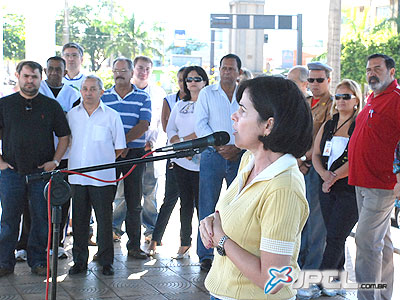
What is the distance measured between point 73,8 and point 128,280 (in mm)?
74716

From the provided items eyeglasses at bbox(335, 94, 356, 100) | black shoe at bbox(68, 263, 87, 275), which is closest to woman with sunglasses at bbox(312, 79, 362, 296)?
eyeglasses at bbox(335, 94, 356, 100)

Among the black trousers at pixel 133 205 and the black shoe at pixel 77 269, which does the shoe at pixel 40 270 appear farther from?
the black trousers at pixel 133 205

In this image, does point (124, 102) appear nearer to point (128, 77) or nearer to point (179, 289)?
point (128, 77)

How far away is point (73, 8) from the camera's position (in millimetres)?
77188

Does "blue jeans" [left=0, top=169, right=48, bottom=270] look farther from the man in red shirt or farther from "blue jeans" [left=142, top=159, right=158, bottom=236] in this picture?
the man in red shirt

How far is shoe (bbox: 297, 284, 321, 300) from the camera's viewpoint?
5.64m

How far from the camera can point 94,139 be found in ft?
21.3

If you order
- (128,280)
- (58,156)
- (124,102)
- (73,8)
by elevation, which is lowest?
(128,280)

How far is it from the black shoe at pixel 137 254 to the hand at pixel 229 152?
155 cm

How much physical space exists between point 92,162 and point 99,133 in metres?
0.30

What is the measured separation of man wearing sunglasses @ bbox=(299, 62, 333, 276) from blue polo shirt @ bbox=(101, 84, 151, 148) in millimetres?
1983

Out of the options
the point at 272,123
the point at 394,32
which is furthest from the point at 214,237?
the point at 394,32

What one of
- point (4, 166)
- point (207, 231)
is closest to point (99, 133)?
point (4, 166)

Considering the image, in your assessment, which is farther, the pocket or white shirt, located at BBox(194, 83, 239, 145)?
white shirt, located at BBox(194, 83, 239, 145)
